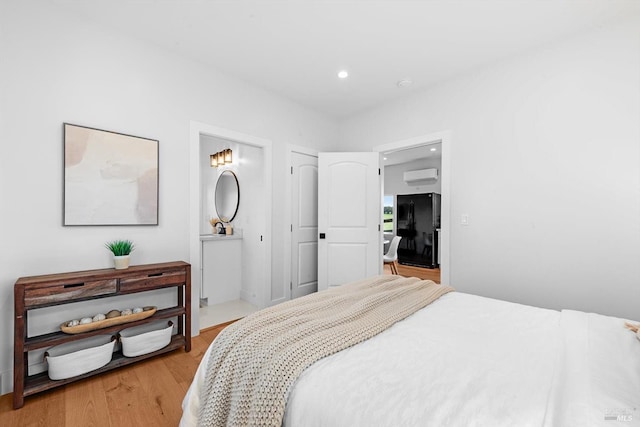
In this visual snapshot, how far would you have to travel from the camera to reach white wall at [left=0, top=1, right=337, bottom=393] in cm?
186

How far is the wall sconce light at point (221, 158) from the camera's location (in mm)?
4230

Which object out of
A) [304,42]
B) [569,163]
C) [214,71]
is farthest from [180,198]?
[569,163]

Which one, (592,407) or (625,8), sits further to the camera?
(625,8)

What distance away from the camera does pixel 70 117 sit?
2.06m

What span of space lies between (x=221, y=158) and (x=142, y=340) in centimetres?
288

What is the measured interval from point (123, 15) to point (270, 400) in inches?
107

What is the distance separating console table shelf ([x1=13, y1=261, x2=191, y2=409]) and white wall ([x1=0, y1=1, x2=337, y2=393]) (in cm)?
17

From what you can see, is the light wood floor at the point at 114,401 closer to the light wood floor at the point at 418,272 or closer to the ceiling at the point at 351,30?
the ceiling at the point at 351,30

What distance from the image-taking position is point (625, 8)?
2018 millimetres

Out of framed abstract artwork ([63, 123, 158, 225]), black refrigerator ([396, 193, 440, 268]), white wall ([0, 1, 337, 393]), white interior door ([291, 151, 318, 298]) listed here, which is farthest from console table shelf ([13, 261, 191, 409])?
black refrigerator ([396, 193, 440, 268])

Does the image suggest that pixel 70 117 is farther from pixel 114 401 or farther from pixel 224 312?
pixel 224 312

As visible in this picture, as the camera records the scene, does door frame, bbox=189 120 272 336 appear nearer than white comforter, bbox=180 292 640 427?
No

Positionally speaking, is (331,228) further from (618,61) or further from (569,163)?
(618,61)

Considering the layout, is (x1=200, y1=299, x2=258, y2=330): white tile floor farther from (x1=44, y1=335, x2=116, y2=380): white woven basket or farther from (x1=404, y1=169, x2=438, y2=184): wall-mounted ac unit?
(x1=404, y1=169, x2=438, y2=184): wall-mounted ac unit
